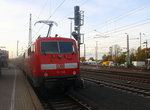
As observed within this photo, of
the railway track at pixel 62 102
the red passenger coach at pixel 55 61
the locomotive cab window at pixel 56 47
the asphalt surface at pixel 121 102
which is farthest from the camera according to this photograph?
the locomotive cab window at pixel 56 47

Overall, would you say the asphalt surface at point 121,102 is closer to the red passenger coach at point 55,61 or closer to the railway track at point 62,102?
the railway track at point 62,102

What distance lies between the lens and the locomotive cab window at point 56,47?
35.0 ft

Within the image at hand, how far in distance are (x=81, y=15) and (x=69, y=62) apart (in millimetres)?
12116

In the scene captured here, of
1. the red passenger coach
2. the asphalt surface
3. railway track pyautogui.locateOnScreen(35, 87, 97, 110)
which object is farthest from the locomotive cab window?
the asphalt surface

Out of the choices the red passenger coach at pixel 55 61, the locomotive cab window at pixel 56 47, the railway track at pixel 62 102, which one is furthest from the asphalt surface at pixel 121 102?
the locomotive cab window at pixel 56 47

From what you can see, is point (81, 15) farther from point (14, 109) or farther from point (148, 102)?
point (14, 109)

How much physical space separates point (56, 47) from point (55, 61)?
78 centimetres

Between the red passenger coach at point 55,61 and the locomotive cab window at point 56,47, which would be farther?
the locomotive cab window at point 56,47

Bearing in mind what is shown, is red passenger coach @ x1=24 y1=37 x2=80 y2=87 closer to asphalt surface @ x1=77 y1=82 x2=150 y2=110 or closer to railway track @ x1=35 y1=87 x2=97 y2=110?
railway track @ x1=35 y1=87 x2=97 y2=110

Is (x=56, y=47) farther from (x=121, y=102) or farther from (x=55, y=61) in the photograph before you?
(x=121, y=102)

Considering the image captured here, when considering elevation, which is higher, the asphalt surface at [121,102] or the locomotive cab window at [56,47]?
the locomotive cab window at [56,47]

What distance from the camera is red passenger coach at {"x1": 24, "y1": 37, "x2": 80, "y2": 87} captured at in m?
10.1

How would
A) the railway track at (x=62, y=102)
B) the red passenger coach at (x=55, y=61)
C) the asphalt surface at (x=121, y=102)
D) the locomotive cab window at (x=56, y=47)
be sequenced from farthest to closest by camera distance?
the locomotive cab window at (x=56, y=47)
the red passenger coach at (x=55, y=61)
the railway track at (x=62, y=102)
the asphalt surface at (x=121, y=102)

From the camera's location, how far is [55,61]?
34.3 feet
